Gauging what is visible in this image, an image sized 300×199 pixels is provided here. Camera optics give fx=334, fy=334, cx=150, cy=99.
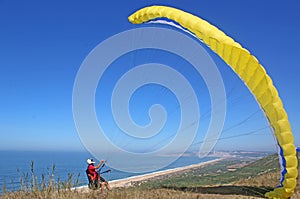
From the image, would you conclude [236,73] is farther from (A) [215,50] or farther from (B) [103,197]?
(B) [103,197]

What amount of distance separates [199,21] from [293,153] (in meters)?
4.40

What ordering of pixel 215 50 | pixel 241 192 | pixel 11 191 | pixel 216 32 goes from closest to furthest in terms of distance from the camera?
pixel 11 191
pixel 216 32
pixel 215 50
pixel 241 192

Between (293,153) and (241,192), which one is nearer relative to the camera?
(293,153)

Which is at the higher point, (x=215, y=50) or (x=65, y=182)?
(x=215, y=50)

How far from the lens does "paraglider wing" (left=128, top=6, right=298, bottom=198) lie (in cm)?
888

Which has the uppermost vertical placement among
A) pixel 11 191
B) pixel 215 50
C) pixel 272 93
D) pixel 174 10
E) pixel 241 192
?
pixel 174 10

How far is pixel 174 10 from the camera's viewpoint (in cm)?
983

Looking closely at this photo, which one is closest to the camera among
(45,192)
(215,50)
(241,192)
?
(45,192)

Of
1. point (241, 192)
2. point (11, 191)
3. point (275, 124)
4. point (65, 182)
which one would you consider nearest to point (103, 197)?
point (65, 182)

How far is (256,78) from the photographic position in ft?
29.9

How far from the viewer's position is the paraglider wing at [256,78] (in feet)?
29.1

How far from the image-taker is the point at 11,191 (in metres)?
6.79

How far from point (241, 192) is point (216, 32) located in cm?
547

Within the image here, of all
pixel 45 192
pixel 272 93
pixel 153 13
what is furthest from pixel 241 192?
pixel 45 192
